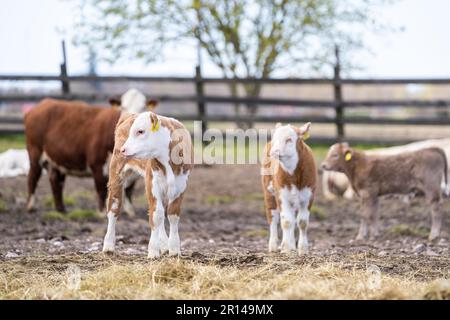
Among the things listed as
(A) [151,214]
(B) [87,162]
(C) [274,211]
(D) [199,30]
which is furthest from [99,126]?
(D) [199,30]

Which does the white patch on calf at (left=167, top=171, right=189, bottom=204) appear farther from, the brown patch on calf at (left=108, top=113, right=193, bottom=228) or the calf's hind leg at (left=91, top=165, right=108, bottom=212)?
the calf's hind leg at (left=91, top=165, right=108, bottom=212)

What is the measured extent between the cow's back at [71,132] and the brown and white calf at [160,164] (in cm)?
392

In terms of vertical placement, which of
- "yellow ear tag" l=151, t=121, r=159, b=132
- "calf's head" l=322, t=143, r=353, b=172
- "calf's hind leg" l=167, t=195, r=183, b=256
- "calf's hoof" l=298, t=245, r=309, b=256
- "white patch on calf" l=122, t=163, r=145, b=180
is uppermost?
"yellow ear tag" l=151, t=121, r=159, b=132

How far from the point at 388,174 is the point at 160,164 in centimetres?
418

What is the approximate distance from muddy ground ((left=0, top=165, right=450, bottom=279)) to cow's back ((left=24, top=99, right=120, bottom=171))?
2.78ft

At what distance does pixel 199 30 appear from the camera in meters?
22.1

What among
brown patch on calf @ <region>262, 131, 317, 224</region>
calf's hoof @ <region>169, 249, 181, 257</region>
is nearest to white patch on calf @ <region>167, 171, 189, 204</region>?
calf's hoof @ <region>169, 249, 181, 257</region>

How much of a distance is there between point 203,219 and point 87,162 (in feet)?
5.79

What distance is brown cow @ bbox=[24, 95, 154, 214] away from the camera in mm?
11250

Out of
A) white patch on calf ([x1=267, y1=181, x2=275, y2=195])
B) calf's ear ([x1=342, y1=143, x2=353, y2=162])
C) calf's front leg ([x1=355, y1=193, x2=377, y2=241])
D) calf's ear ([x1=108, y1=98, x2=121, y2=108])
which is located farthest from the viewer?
calf's ear ([x1=108, y1=98, x2=121, y2=108])

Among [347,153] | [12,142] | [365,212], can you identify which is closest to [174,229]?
[365,212]

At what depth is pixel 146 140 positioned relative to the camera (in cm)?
692

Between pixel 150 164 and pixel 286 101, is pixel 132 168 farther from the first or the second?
pixel 286 101
